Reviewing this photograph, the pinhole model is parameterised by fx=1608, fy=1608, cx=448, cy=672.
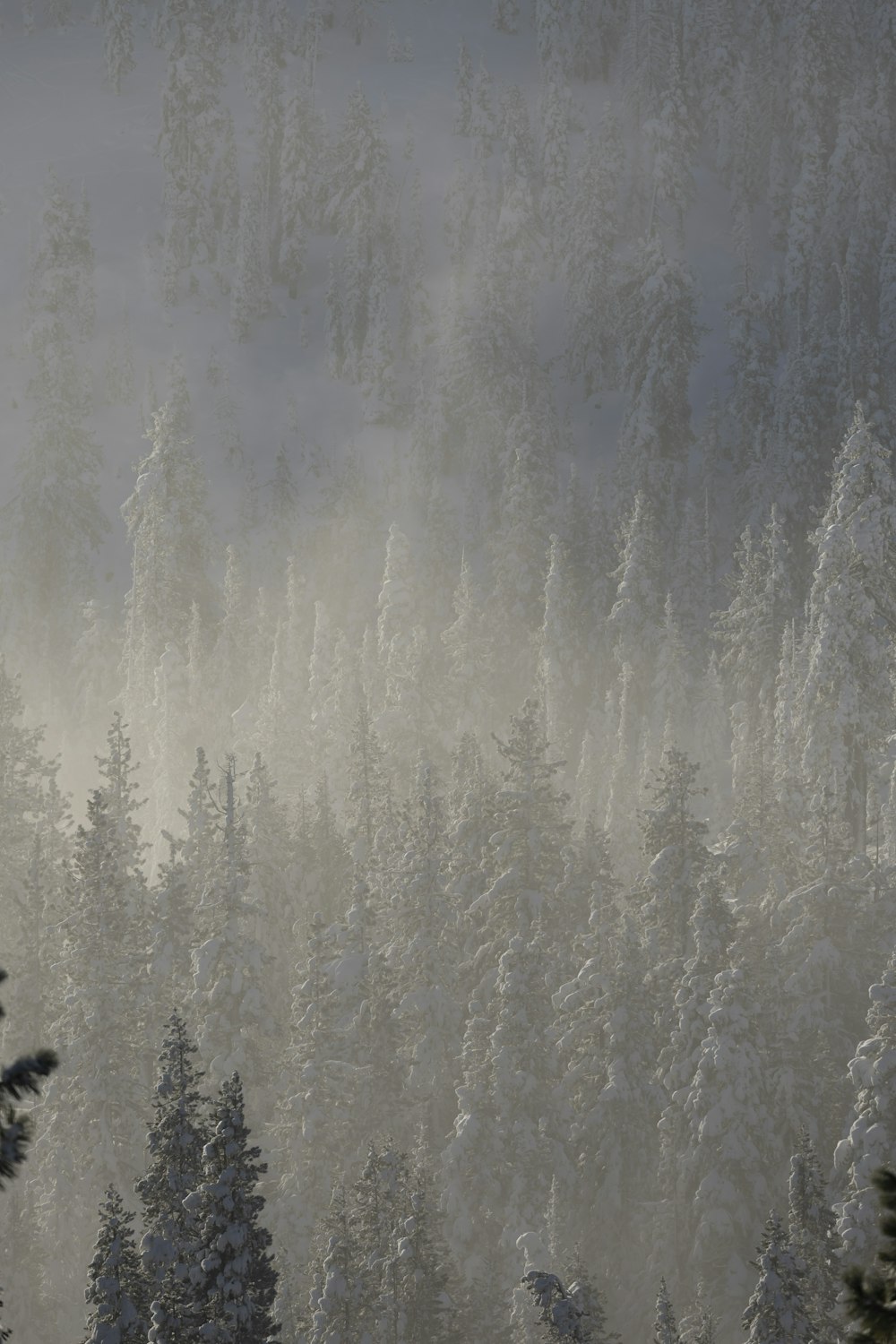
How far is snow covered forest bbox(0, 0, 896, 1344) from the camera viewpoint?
35812 millimetres

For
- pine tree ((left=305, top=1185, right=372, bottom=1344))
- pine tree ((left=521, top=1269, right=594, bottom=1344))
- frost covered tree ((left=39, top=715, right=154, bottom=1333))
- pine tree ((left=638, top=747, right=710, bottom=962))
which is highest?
pine tree ((left=638, top=747, right=710, bottom=962))

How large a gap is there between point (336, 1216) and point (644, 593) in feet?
202

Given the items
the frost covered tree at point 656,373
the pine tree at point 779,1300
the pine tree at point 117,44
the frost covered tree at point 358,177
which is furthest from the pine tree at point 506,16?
the pine tree at point 779,1300

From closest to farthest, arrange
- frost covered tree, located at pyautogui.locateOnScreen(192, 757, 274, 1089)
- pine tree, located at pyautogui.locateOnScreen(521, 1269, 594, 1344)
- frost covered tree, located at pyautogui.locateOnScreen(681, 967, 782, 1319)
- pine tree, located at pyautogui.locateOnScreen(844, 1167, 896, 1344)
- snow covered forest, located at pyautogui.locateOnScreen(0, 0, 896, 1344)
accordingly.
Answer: pine tree, located at pyautogui.locateOnScreen(844, 1167, 896, 1344) → pine tree, located at pyautogui.locateOnScreen(521, 1269, 594, 1344) → frost covered tree, located at pyautogui.locateOnScreen(681, 967, 782, 1319) → snow covered forest, located at pyautogui.locateOnScreen(0, 0, 896, 1344) → frost covered tree, located at pyautogui.locateOnScreen(192, 757, 274, 1089)

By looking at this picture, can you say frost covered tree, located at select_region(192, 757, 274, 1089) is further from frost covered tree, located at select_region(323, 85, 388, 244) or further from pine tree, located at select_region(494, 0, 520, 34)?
pine tree, located at select_region(494, 0, 520, 34)

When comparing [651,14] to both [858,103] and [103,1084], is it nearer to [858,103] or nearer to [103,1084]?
[858,103]

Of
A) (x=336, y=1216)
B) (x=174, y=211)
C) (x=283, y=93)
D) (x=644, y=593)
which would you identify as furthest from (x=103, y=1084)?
(x=283, y=93)

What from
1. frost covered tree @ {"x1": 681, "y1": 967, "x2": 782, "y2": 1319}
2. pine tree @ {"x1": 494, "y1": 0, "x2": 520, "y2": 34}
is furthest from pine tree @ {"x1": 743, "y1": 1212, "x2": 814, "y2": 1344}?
pine tree @ {"x1": 494, "y1": 0, "x2": 520, "y2": 34}

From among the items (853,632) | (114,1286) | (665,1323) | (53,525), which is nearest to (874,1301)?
(114,1286)

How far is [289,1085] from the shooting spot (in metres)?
38.9

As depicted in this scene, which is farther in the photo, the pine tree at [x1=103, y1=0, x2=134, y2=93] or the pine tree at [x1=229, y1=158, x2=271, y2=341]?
the pine tree at [x1=103, y1=0, x2=134, y2=93]

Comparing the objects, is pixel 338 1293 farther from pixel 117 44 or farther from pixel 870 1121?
pixel 117 44

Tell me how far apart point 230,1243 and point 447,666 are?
60.6 meters

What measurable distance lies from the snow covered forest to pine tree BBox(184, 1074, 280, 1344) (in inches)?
3.7
